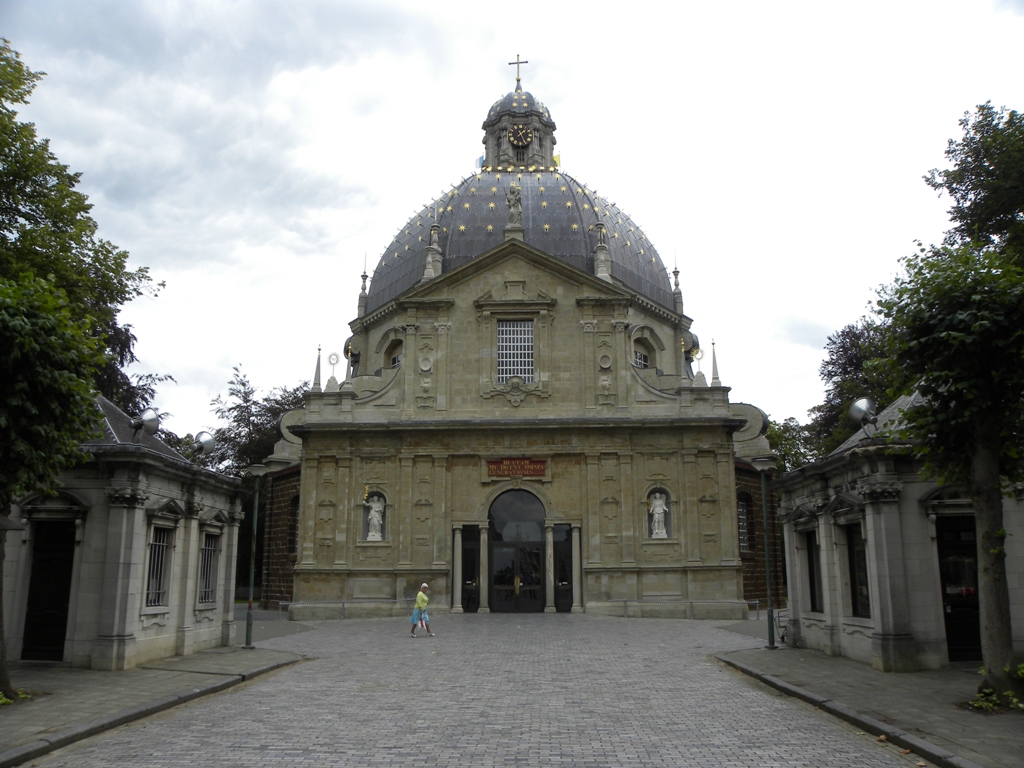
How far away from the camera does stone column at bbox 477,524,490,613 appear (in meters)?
36.2

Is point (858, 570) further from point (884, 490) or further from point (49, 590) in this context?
point (49, 590)

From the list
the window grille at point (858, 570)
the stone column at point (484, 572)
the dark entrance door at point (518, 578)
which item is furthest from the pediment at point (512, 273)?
the window grille at point (858, 570)

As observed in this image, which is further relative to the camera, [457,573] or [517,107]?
[517,107]

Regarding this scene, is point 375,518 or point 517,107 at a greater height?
point 517,107

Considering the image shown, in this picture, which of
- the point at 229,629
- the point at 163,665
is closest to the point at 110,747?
the point at 163,665

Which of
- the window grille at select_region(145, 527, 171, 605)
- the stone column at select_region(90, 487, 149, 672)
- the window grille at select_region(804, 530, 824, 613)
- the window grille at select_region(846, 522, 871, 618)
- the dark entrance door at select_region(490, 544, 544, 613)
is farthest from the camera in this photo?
the dark entrance door at select_region(490, 544, 544, 613)

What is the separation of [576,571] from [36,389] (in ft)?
84.6

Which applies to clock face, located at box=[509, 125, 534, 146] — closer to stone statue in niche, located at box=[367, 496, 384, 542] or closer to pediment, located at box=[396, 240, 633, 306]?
pediment, located at box=[396, 240, 633, 306]

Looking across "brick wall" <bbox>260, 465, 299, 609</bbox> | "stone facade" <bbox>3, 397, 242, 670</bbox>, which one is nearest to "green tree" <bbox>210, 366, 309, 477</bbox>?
"brick wall" <bbox>260, 465, 299, 609</bbox>

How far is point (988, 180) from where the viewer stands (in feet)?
87.4

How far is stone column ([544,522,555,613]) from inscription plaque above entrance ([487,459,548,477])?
2235 millimetres

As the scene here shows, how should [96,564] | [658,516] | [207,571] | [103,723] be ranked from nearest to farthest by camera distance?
[103,723]
[96,564]
[207,571]
[658,516]

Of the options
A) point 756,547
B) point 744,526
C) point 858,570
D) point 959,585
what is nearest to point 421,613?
point 858,570

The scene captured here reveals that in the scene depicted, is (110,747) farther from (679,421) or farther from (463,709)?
(679,421)
